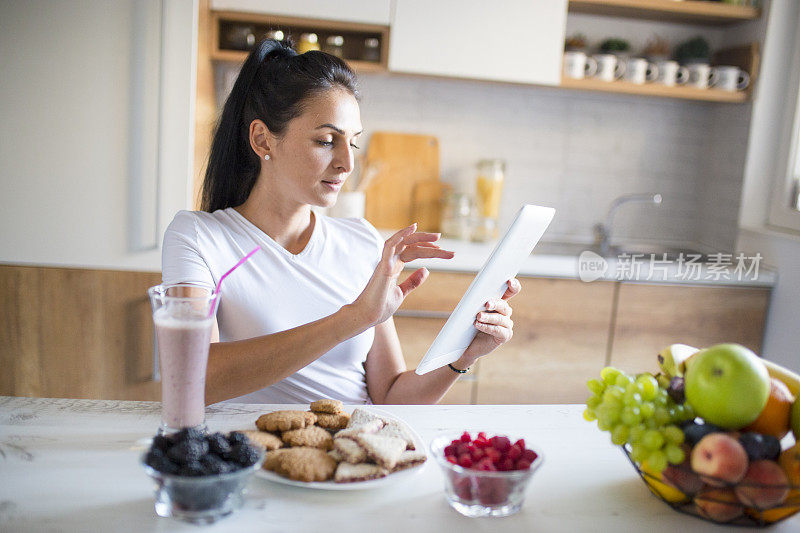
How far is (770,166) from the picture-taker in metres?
2.82

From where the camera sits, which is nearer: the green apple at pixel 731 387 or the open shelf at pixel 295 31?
the green apple at pixel 731 387

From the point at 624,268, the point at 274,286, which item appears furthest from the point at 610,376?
the point at 624,268

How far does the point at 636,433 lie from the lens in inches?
34.8

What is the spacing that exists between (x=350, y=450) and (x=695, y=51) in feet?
8.34

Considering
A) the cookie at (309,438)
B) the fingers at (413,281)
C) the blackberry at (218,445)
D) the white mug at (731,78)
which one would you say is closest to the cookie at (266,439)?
the cookie at (309,438)

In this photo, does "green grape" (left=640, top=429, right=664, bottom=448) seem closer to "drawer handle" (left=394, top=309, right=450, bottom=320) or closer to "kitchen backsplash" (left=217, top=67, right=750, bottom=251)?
"drawer handle" (left=394, top=309, right=450, bottom=320)

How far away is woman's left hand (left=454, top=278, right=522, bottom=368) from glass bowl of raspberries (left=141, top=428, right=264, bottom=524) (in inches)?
20.0

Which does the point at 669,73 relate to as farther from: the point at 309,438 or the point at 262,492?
the point at 262,492

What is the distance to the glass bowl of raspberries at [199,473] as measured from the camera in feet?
2.59

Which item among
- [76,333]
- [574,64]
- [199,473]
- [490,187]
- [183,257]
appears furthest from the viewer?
[490,187]

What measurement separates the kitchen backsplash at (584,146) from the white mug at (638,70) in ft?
0.87

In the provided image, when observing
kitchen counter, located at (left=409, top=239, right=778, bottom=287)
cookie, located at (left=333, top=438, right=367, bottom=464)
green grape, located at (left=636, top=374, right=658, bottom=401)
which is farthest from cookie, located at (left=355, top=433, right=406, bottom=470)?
kitchen counter, located at (left=409, top=239, right=778, bottom=287)

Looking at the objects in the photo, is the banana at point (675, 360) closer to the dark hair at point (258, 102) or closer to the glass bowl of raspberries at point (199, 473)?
the glass bowl of raspberries at point (199, 473)

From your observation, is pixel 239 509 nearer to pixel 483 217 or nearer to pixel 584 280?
pixel 584 280
